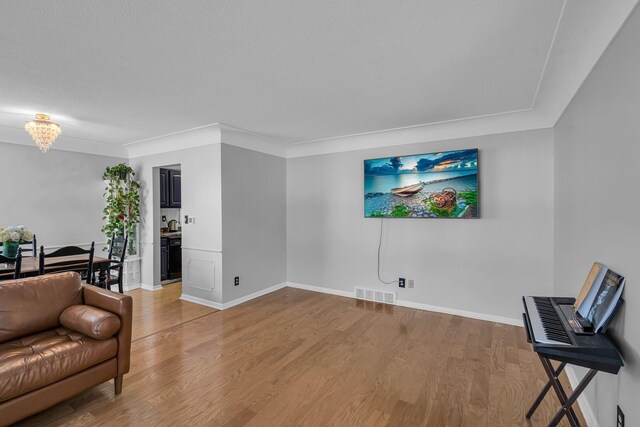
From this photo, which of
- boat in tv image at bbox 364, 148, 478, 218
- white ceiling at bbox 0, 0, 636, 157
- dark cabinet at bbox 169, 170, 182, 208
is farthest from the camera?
dark cabinet at bbox 169, 170, 182, 208

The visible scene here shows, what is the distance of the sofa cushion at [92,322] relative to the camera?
205 cm

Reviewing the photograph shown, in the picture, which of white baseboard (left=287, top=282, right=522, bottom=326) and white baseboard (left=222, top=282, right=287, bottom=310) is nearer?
white baseboard (left=287, top=282, right=522, bottom=326)

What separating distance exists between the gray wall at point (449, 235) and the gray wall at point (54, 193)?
3.19 metres

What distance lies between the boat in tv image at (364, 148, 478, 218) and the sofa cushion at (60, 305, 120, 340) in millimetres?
3139

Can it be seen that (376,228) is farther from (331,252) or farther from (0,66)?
(0,66)

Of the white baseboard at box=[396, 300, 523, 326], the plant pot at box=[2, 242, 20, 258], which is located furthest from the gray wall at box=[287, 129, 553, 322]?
the plant pot at box=[2, 242, 20, 258]

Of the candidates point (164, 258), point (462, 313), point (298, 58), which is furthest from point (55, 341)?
point (462, 313)

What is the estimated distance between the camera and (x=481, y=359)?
2.71 metres

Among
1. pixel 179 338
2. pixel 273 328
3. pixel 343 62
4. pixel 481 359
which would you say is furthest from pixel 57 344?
pixel 481 359

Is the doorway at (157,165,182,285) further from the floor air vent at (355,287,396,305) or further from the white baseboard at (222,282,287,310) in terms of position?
the floor air vent at (355,287,396,305)

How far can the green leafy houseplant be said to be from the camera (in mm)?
4819

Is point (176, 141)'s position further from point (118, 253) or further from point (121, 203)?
point (118, 253)

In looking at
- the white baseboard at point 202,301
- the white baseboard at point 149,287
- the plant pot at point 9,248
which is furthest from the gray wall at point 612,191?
the white baseboard at point 149,287

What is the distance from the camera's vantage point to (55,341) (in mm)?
2023
